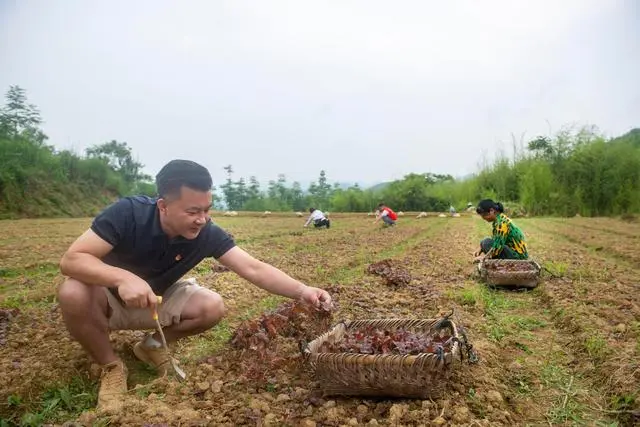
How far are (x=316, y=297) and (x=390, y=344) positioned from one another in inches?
23.6

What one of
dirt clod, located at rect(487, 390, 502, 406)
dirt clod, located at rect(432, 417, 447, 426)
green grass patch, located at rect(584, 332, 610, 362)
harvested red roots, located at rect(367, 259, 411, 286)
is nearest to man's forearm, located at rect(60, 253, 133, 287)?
dirt clod, located at rect(432, 417, 447, 426)

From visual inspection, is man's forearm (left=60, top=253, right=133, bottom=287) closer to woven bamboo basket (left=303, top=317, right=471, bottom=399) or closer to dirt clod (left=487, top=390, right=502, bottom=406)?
woven bamboo basket (left=303, top=317, right=471, bottom=399)

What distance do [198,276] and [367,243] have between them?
21.1 ft

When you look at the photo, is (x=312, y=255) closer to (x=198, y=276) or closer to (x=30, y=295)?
(x=198, y=276)

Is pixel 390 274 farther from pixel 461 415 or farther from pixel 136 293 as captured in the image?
pixel 136 293

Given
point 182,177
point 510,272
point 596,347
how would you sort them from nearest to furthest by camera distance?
point 182,177 < point 596,347 < point 510,272

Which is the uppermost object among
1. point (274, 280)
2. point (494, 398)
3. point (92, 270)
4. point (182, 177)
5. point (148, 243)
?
point (182, 177)

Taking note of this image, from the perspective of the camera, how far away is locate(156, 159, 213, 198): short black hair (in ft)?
10.3

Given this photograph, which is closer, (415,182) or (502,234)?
(502,234)

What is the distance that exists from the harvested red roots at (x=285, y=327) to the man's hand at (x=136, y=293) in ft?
3.46

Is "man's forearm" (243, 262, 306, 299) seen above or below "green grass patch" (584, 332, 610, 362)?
above

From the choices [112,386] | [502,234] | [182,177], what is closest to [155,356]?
[112,386]

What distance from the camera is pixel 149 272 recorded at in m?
3.57

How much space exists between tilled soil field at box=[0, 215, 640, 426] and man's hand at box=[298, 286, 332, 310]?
278mm
